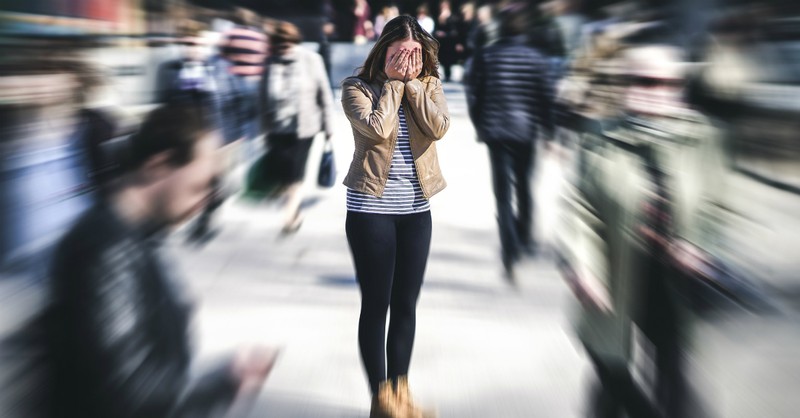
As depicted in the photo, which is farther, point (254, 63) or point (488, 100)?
point (254, 63)

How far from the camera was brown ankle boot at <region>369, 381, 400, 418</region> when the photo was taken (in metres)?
2.65

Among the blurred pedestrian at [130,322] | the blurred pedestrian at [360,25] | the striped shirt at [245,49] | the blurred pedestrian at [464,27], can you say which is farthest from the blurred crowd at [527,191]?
the blurred pedestrian at [464,27]

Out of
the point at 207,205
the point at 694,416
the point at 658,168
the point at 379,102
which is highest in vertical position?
the point at 379,102

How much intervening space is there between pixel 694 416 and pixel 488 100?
247 cm

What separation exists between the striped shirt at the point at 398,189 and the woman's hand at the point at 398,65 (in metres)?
0.11

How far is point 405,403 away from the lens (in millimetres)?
2695

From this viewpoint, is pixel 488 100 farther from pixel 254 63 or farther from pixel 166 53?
pixel 254 63

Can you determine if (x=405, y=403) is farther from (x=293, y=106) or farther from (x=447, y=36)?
(x=447, y=36)

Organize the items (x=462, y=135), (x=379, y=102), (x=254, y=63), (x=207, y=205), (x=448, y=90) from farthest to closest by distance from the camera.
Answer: (x=448, y=90), (x=462, y=135), (x=254, y=63), (x=207, y=205), (x=379, y=102)

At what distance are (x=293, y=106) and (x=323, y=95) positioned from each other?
0.84ft

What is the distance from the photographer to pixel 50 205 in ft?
9.62

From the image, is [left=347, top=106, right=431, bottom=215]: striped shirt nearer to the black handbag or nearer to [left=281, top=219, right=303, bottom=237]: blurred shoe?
[left=281, top=219, right=303, bottom=237]: blurred shoe

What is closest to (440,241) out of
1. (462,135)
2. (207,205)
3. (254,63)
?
(207,205)

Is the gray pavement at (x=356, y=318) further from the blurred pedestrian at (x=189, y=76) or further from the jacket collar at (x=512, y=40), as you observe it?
the jacket collar at (x=512, y=40)
